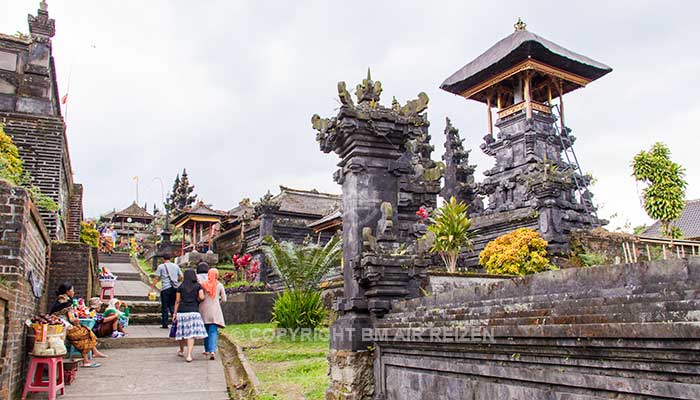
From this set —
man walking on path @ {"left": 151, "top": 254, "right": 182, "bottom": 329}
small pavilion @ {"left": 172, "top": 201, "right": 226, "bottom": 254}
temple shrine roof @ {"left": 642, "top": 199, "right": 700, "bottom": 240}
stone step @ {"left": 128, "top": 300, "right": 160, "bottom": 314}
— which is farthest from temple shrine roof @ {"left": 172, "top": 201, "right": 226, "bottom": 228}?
temple shrine roof @ {"left": 642, "top": 199, "right": 700, "bottom": 240}

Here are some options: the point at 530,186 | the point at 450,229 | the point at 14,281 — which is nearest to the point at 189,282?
the point at 14,281

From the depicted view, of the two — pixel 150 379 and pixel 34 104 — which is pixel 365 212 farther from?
pixel 34 104

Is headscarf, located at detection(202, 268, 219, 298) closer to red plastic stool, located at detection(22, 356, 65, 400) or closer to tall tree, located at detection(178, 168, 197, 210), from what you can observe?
red plastic stool, located at detection(22, 356, 65, 400)

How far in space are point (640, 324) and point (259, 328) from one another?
13263mm

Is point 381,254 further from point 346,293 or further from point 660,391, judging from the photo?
point 660,391

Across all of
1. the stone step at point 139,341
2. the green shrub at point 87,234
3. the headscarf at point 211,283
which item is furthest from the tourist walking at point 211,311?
the green shrub at point 87,234

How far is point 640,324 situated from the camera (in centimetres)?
307

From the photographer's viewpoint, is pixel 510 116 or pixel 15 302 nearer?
pixel 15 302

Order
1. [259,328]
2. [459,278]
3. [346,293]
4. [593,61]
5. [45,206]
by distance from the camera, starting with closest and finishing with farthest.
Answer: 1. [346,293]
2. [459,278]
3. [45,206]
4. [259,328]
5. [593,61]

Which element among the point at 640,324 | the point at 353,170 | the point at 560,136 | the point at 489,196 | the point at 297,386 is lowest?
the point at 297,386

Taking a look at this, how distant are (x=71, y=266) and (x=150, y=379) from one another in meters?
5.94

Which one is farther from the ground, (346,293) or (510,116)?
(510,116)

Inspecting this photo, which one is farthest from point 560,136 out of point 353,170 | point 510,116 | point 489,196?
point 353,170

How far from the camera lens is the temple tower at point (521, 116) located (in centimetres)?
2066
